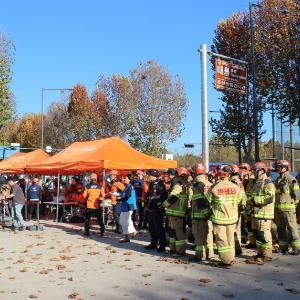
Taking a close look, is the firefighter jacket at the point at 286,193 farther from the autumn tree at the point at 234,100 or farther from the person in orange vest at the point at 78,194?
the autumn tree at the point at 234,100

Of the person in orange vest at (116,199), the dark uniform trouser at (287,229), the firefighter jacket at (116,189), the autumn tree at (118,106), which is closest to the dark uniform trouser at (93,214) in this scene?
the person in orange vest at (116,199)

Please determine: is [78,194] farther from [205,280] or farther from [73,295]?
[73,295]

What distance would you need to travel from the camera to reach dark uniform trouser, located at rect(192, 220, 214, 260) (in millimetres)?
9492

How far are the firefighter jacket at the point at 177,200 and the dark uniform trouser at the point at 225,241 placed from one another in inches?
52.8

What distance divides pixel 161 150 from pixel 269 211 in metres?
32.8

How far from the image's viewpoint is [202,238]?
949cm

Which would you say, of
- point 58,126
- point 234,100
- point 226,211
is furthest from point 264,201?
point 58,126

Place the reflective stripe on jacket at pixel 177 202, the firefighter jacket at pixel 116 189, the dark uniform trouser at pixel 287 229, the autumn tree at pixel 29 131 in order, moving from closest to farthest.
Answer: the dark uniform trouser at pixel 287 229 → the reflective stripe on jacket at pixel 177 202 → the firefighter jacket at pixel 116 189 → the autumn tree at pixel 29 131

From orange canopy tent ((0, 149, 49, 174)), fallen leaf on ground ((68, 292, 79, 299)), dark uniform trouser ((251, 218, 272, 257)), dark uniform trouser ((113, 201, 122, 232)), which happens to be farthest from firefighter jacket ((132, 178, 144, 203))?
fallen leaf on ground ((68, 292, 79, 299))

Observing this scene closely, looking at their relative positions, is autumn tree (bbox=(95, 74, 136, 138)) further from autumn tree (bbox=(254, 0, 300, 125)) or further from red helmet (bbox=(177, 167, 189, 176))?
red helmet (bbox=(177, 167, 189, 176))

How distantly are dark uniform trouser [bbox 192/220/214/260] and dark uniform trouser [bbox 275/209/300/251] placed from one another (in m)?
1.60

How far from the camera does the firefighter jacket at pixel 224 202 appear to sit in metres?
8.88

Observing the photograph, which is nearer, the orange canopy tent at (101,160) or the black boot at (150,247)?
the black boot at (150,247)

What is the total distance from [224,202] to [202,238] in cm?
101
